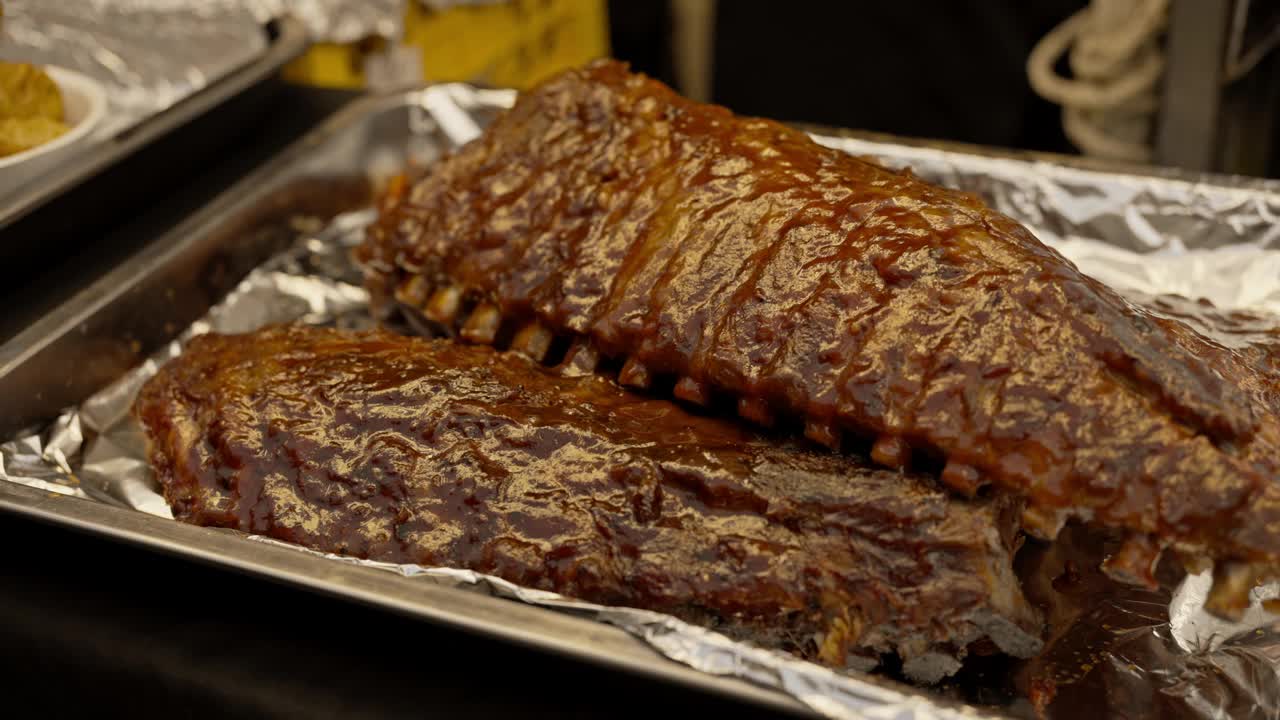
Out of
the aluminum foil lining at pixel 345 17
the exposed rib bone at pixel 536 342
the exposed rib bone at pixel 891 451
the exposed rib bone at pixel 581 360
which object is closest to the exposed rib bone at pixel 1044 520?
the exposed rib bone at pixel 891 451

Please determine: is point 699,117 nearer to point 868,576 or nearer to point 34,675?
point 868,576

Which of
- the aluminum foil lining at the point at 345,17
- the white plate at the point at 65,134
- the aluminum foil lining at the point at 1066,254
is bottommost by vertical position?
the aluminum foil lining at the point at 1066,254

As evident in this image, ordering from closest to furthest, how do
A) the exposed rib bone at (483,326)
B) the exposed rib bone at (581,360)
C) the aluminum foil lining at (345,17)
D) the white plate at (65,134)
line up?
the exposed rib bone at (581,360) < the exposed rib bone at (483,326) < the white plate at (65,134) < the aluminum foil lining at (345,17)

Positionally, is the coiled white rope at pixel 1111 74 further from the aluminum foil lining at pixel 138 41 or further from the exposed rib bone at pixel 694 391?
the aluminum foil lining at pixel 138 41

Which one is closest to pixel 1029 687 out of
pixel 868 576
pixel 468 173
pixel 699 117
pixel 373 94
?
pixel 868 576

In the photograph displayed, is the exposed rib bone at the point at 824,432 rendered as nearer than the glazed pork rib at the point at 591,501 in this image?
No

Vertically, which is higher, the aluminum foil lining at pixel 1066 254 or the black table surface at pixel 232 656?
the aluminum foil lining at pixel 1066 254
